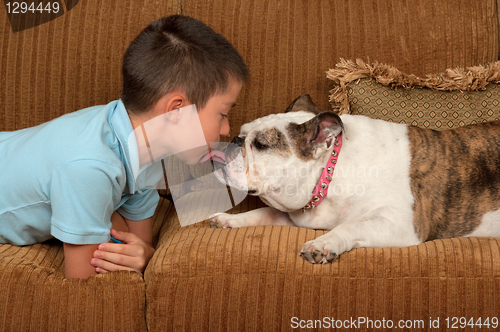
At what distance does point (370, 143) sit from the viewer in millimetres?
1686

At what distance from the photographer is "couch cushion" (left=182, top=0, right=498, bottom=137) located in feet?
7.51

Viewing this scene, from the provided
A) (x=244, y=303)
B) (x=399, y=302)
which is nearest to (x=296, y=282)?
(x=244, y=303)

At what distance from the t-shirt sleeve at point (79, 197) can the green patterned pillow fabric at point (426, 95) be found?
1183 mm

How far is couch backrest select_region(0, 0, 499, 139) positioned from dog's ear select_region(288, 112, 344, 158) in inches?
29.4

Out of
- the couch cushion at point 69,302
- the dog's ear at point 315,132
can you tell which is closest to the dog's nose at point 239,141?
the dog's ear at point 315,132

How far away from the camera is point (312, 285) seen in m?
1.37

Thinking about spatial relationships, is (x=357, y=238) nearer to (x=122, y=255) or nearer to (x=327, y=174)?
(x=327, y=174)

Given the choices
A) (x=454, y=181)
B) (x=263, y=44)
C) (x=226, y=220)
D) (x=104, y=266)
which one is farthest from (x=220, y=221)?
(x=263, y=44)

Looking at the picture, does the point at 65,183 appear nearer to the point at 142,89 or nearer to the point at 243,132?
the point at 142,89

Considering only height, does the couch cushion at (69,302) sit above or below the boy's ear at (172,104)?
below

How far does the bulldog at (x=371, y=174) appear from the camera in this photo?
1.59m

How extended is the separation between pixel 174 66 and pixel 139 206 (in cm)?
60

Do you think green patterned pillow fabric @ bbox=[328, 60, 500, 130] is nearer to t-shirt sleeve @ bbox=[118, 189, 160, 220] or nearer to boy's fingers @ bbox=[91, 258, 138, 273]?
t-shirt sleeve @ bbox=[118, 189, 160, 220]

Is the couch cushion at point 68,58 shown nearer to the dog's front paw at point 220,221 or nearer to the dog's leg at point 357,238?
the dog's front paw at point 220,221
